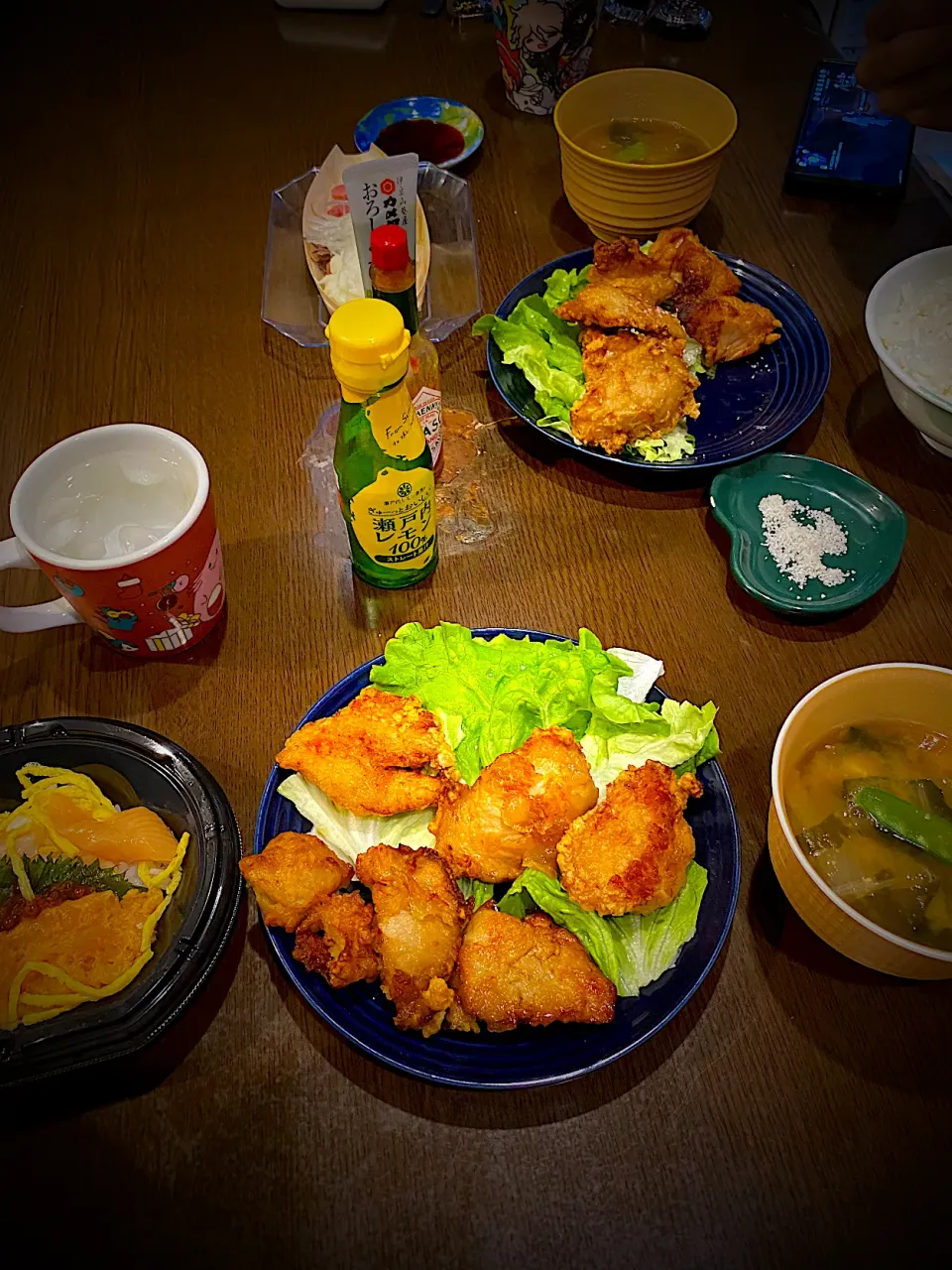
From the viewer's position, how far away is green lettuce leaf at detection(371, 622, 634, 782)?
119 cm

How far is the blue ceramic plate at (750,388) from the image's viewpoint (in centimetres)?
155

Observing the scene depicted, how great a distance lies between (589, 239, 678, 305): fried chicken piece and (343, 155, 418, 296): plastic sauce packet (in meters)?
0.39

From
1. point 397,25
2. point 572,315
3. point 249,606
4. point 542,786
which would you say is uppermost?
point 397,25

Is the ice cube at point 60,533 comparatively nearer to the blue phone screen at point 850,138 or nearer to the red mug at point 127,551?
the red mug at point 127,551

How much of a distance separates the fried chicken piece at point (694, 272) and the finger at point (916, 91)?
1.59 feet

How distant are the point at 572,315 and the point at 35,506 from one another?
963 mm

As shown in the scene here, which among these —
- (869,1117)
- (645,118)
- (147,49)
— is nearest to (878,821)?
(869,1117)

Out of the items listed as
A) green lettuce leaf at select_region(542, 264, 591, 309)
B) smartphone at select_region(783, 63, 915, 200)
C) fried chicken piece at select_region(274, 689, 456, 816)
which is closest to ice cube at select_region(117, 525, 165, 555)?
fried chicken piece at select_region(274, 689, 456, 816)

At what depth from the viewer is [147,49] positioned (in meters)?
2.52

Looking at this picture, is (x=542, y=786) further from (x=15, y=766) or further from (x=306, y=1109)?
(x=15, y=766)

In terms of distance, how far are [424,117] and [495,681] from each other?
1.60m

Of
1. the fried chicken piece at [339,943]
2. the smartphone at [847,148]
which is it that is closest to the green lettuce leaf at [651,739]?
the fried chicken piece at [339,943]

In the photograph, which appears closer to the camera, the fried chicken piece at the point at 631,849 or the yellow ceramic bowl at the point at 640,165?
the fried chicken piece at the point at 631,849

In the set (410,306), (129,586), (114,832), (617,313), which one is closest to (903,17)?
(617,313)
